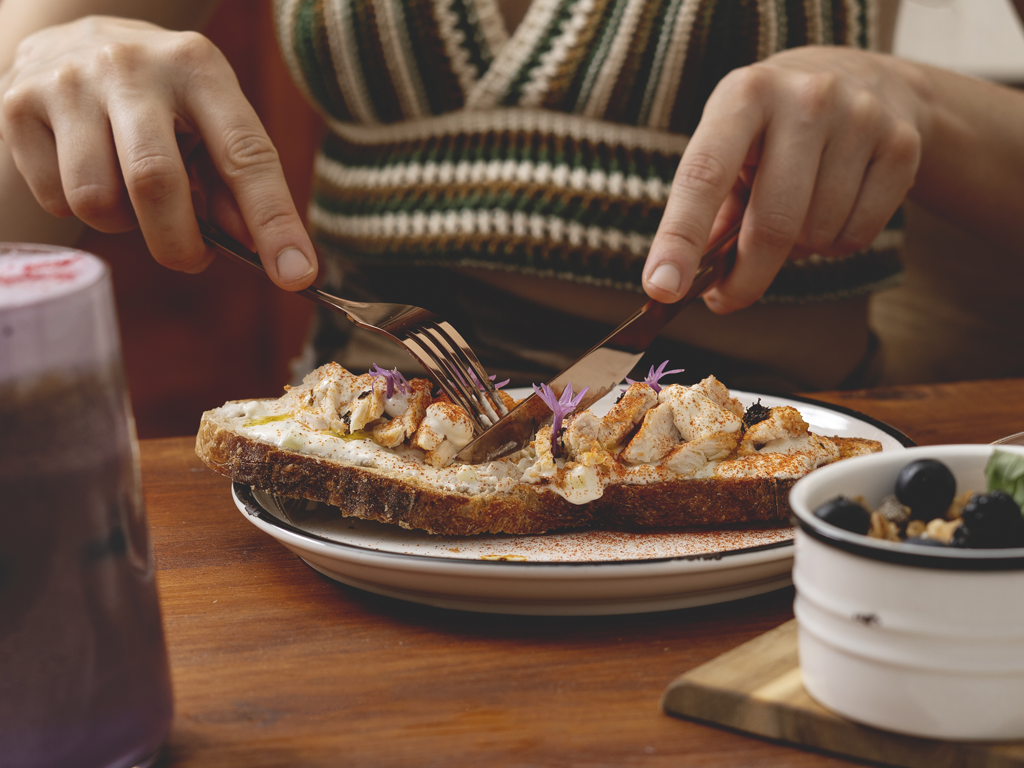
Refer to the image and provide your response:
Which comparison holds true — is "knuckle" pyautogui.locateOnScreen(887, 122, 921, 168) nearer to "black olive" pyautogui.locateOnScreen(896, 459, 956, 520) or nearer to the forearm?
the forearm

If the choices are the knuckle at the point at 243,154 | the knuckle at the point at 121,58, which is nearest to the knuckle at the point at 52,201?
the knuckle at the point at 121,58

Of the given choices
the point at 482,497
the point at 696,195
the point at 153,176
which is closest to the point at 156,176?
the point at 153,176

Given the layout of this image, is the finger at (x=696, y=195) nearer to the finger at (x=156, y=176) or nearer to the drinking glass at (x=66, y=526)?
the finger at (x=156, y=176)

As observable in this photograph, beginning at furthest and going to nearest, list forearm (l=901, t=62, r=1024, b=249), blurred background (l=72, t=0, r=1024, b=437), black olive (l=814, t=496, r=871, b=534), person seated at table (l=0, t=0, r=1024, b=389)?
blurred background (l=72, t=0, r=1024, b=437)
forearm (l=901, t=62, r=1024, b=249)
person seated at table (l=0, t=0, r=1024, b=389)
black olive (l=814, t=496, r=871, b=534)

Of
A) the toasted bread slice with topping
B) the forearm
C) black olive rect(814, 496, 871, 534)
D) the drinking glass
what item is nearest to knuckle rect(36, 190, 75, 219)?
the toasted bread slice with topping

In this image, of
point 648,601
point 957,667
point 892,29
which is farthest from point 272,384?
point 957,667

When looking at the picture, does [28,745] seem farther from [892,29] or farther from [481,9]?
[892,29]

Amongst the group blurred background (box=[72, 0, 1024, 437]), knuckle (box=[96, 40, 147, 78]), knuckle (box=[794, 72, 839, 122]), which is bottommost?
blurred background (box=[72, 0, 1024, 437])
